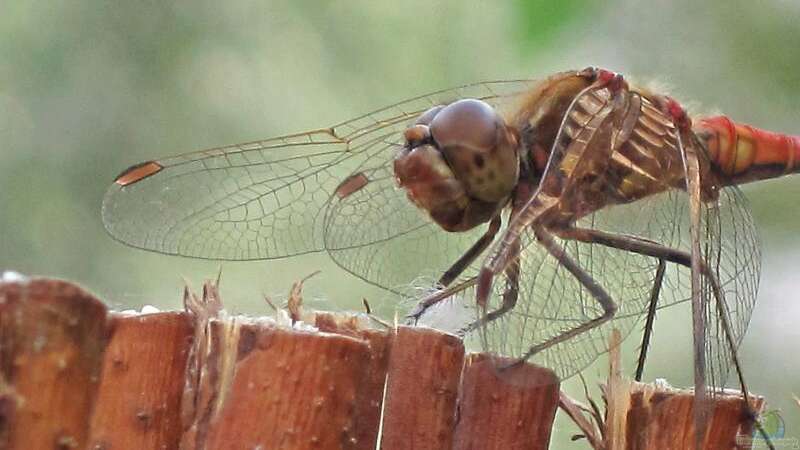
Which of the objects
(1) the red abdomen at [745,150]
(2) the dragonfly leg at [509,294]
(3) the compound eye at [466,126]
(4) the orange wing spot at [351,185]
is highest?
(1) the red abdomen at [745,150]

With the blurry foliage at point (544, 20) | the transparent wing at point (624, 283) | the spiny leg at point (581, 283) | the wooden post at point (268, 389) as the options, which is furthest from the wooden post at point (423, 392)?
the blurry foliage at point (544, 20)

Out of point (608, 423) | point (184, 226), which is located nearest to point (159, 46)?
point (184, 226)

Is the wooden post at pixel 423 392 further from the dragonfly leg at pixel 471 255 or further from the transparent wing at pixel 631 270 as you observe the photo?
the dragonfly leg at pixel 471 255

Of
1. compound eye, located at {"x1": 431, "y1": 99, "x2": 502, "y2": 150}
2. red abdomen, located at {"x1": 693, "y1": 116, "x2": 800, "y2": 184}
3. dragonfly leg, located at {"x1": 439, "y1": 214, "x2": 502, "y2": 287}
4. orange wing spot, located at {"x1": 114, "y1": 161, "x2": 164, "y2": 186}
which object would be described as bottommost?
dragonfly leg, located at {"x1": 439, "y1": 214, "x2": 502, "y2": 287}

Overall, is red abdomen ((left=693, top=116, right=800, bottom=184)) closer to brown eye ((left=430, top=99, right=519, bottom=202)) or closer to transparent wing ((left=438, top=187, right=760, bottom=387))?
transparent wing ((left=438, top=187, right=760, bottom=387))

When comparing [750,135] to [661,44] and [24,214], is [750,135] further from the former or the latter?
[24,214]

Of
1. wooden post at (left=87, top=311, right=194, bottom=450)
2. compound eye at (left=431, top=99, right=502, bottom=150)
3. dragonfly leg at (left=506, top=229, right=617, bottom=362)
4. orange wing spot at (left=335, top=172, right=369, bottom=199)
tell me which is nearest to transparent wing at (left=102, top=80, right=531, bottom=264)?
orange wing spot at (left=335, top=172, right=369, bottom=199)
